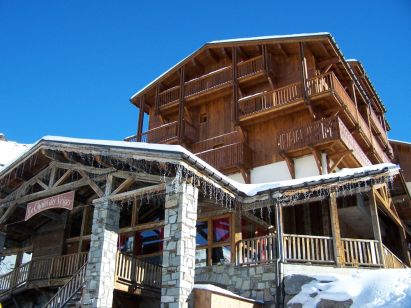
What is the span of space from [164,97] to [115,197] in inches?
489

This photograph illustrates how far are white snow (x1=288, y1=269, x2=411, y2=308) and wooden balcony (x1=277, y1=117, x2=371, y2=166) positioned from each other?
20.3 feet

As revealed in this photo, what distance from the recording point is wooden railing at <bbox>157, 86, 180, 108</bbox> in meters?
23.7

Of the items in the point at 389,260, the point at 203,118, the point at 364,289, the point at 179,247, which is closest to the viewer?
the point at 364,289

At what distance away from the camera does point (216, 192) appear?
41.4 feet

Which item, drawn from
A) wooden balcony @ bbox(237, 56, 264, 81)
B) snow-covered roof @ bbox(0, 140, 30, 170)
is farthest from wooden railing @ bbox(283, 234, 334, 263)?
snow-covered roof @ bbox(0, 140, 30, 170)

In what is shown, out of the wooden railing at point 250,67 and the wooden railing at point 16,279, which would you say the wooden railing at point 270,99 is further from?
the wooden railing at point 16,279

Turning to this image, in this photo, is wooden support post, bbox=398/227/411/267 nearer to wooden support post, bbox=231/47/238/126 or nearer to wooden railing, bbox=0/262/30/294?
wooden support post, bbox=231/47/238/126

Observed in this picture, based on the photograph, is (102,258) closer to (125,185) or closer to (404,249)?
(125,185)

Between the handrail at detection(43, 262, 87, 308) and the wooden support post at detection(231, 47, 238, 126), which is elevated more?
the wooden support post at detection(231, 47, 238, 126)

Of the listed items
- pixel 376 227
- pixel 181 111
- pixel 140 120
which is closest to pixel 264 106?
pixel 181 111

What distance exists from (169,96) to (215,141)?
15.1 ft

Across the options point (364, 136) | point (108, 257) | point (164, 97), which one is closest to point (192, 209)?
point (108, 257)

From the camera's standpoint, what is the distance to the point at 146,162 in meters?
12.1

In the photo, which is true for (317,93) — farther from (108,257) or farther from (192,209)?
(108,257)
